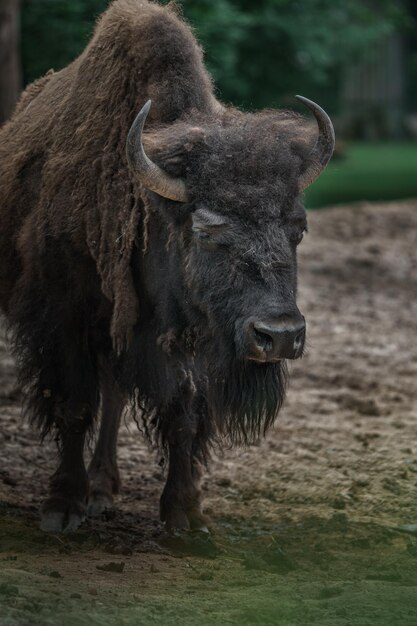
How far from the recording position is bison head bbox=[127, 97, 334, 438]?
4500 millimetres

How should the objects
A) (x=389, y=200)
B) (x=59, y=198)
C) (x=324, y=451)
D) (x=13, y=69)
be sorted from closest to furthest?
1. (x=59, y=198)
2. (x=324, y=451)
3. (x=13, y=69)
4. (x=389, y=200)

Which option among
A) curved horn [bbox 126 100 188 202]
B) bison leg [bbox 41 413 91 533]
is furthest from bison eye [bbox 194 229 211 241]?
bison leg [bbox 41 413 91 533]

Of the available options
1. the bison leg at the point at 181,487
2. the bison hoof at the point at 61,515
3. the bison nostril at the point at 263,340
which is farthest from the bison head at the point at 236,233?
the bison hoof at the point at 61,515

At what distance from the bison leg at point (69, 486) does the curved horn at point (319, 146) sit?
4.82 feet

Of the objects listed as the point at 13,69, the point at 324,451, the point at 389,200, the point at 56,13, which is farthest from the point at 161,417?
the point at 389,200

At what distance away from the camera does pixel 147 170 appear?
4688 millimetres

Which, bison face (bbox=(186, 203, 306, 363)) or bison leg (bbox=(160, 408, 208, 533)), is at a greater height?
bison face (bbox=(186, 203, 306, 363))

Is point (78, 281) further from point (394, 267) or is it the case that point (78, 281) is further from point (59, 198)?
point (394, 267)

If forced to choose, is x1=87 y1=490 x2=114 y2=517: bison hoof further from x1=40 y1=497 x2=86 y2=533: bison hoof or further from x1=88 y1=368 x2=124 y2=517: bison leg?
x1=40 y1=497 x2=86 y2=533: bison hoof

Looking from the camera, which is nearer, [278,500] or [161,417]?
[161,417]

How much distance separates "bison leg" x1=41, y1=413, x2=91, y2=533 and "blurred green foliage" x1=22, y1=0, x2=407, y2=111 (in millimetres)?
7103

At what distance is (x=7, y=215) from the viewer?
5.71 meters

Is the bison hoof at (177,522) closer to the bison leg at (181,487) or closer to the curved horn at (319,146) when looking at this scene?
the bison leg at (181,487)

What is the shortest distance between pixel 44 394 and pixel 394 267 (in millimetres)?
7001
